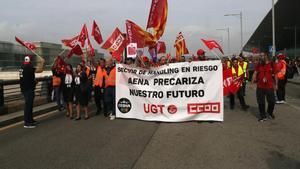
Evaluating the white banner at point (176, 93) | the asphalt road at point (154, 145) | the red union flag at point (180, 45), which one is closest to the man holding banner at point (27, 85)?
the asphalt road at point (154, 145)

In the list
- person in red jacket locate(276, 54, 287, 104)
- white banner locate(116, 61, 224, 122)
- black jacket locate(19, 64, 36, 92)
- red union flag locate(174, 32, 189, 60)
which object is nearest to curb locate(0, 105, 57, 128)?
black jacket locate(19, 64, 36, 92)

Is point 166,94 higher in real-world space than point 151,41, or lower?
lower

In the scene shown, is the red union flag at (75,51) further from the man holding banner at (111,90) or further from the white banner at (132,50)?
the man holding banner at (111,90)

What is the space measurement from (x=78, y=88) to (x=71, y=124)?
1163mm

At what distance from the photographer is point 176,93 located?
7.95 meters

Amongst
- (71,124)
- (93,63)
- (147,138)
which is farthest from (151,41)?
(147,138)

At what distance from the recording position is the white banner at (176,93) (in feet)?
25.4

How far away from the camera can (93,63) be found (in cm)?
1007

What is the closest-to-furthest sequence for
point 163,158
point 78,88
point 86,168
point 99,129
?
point 86,168 < point 163,158 < point 99,129 < point 78,88

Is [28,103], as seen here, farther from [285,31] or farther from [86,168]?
[285,31]

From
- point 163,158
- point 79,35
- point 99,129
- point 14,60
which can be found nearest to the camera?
point 163,158

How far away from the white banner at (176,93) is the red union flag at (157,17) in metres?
1.99

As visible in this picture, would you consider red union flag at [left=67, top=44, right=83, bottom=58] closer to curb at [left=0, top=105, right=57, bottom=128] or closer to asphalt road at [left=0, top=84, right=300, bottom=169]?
curb at [left=0, top=105, right=57, bottom=128]

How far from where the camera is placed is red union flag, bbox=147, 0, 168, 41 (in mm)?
9734
